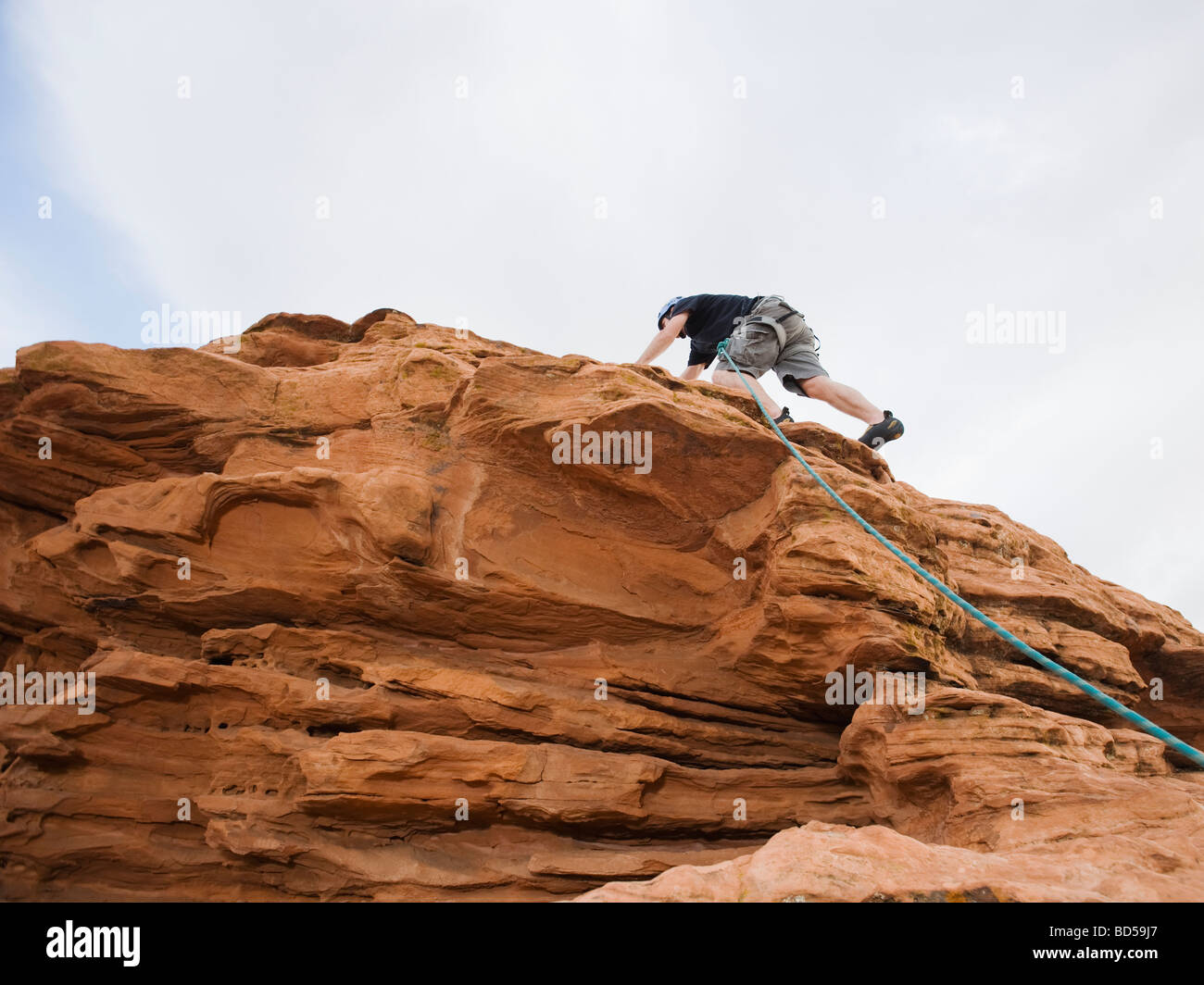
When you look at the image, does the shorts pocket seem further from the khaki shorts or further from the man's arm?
the man's arm

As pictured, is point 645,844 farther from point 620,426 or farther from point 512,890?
point 620,426

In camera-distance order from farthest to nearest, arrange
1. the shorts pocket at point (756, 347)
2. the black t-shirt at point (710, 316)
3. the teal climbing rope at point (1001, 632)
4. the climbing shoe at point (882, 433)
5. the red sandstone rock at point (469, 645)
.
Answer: the black t-shirt at point (710, 316) < the shorts pocket at point (756, 347) < the climbing shoe at point (882, 433) < the red sandstone rock at point (469, 645) < the teal climbing rope at point (1001, 632)

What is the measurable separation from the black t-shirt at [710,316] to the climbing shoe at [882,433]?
2.99 m

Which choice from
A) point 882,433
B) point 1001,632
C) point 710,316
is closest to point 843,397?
point 882,433

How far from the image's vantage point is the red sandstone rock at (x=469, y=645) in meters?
8.47

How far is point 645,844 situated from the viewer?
29.3 ft

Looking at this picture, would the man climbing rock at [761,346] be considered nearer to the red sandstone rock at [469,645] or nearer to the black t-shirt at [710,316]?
the black t-shirt at [710,316]

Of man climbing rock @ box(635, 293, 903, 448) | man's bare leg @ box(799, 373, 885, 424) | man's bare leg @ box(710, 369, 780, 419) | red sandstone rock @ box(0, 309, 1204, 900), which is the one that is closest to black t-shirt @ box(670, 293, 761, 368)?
man climbing rock @ box(635, 293, 903, 448)

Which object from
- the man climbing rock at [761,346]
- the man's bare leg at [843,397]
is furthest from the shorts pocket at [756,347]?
the man's bare leg at [843,397]

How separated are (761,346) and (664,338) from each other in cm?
160

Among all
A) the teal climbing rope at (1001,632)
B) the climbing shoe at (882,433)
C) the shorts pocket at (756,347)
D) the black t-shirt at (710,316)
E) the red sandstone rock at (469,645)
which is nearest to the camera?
the teal climbing rope at (1001,632)

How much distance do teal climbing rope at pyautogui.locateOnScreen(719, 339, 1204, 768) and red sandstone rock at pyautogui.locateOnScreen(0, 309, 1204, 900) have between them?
11.8 inches
